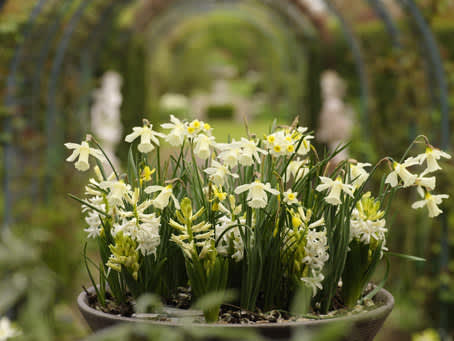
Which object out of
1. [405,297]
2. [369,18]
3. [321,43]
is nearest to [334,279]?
[405,297]

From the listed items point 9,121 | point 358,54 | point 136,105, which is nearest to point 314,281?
point 9,121

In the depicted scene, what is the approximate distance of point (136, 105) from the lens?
7.10 m

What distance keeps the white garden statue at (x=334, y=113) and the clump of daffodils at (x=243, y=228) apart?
5.15 metres

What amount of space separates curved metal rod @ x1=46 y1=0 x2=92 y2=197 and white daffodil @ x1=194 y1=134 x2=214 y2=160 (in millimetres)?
3791

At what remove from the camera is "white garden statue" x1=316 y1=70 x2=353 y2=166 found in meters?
6.29

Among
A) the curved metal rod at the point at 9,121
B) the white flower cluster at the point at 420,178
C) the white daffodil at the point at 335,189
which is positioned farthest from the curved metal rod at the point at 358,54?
the white daffodil at the point at 335,189

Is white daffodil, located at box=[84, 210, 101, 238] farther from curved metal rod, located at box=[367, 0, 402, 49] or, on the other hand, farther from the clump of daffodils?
curved metal rod, located at box=[367, 0, 402, 49]

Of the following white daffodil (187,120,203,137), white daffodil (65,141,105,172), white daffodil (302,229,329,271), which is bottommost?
white daffodil (302,229,329,271)

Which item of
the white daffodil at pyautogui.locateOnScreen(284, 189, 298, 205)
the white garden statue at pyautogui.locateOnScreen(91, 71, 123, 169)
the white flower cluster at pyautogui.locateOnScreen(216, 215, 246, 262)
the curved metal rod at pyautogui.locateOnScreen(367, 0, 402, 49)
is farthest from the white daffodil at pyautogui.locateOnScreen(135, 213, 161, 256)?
the white garden statue at pyautogui.locateOnScreen(91, 71, 123, 169)

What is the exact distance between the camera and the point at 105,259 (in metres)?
1.13

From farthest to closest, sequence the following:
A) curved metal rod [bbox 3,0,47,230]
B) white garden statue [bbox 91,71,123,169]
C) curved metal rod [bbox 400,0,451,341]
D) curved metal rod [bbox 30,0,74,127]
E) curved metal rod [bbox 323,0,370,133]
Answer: white garden statue [bbox 91,71,123,169] → curved metal rod [bbox 323,0,370,133] → curved metal rod [bbox 30,0,74,127] → curved metal rod [bbox 3,0,47,230] → curved metal rod [bbox 400,0,451,341]

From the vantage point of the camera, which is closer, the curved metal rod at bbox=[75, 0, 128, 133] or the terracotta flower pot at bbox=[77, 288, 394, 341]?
the terracotta flower pot at bbox=[77, 288, 394, 341]

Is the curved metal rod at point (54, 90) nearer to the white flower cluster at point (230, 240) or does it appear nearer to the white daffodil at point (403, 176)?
the white flower cluster at point (230, 240)

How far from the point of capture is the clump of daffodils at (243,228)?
1022 mm
